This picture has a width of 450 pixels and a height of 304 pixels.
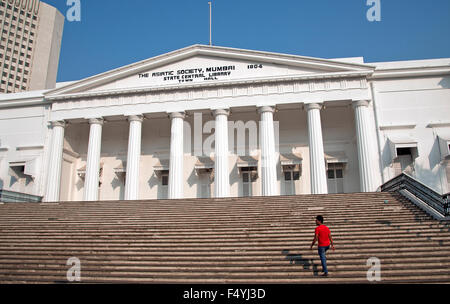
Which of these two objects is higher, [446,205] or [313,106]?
[313,106]

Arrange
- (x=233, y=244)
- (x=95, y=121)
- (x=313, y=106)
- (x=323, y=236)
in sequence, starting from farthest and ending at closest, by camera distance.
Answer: (x=95, y=121) → (x=313, y=106) → (x=233, y=244) → (x=323, y=236)

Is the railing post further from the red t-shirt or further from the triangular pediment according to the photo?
the triangular pediment

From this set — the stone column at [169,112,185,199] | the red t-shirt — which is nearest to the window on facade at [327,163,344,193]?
the stone column at [169,112,185,199]

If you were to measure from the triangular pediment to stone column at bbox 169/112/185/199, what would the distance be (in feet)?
8.42

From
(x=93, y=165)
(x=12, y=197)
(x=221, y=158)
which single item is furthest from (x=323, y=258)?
(x=12, y=197)

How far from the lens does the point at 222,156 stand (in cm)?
2227

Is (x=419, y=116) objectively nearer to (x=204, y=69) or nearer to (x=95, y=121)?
(x=204, y=69)

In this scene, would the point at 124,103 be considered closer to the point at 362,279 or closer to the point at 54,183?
the point at 54,183

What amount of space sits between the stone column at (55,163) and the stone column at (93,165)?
A: 2219 mm

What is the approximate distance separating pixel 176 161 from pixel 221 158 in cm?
296

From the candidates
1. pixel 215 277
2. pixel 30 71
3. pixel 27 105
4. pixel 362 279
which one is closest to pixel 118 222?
pixel 215 277

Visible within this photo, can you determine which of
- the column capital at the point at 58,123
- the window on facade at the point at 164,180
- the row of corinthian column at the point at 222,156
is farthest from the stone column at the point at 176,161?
the column capital at the point at 58,123

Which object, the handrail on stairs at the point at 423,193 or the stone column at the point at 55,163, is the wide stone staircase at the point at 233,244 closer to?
the handrail on stairs at the point at 423,193

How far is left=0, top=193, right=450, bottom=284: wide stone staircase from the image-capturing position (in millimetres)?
8859
